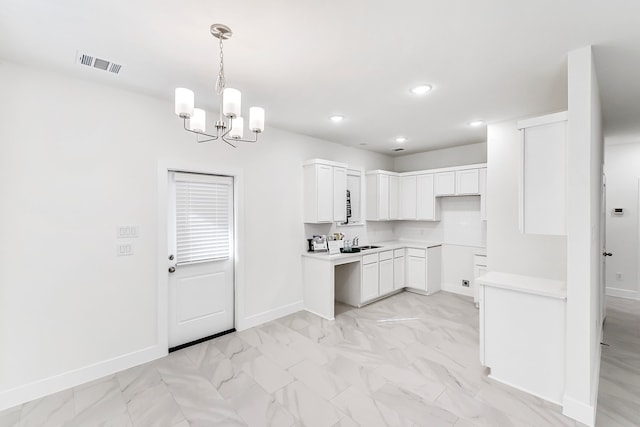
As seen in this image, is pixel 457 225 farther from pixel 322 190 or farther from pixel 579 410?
pixel 579 410

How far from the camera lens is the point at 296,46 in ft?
6.95

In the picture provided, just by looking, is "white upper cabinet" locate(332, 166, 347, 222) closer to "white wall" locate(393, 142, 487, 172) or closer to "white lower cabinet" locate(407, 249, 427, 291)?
"white lower cabinet" locate(407, 249, 427, 291)

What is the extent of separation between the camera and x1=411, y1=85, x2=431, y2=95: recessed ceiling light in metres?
2.79

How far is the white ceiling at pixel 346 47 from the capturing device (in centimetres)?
174

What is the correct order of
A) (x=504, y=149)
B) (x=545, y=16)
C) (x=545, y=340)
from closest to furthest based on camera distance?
(x=545, y=16) → (x=545, y=340) → (x=504, y=149)

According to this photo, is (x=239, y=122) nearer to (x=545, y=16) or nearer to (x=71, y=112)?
(x=71, y=112)

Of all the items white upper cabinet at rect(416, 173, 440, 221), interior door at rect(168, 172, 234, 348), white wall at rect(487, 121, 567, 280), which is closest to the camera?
interior door at rect(168, 172, 234, 348)

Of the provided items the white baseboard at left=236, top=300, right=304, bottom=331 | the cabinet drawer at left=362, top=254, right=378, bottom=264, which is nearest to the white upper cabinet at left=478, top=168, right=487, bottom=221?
the cabinet drawer at left=362, top=254, right=378, bottom=264

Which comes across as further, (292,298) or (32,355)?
(292,298)

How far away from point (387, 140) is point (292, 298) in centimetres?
293

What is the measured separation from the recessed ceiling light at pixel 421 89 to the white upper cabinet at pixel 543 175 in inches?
34.3

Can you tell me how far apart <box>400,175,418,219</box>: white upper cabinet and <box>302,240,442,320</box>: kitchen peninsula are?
0.64m

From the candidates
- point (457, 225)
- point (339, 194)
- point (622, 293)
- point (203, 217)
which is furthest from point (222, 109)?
point (622, 293)

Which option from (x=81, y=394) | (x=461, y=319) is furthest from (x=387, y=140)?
(x=81, y=394)
